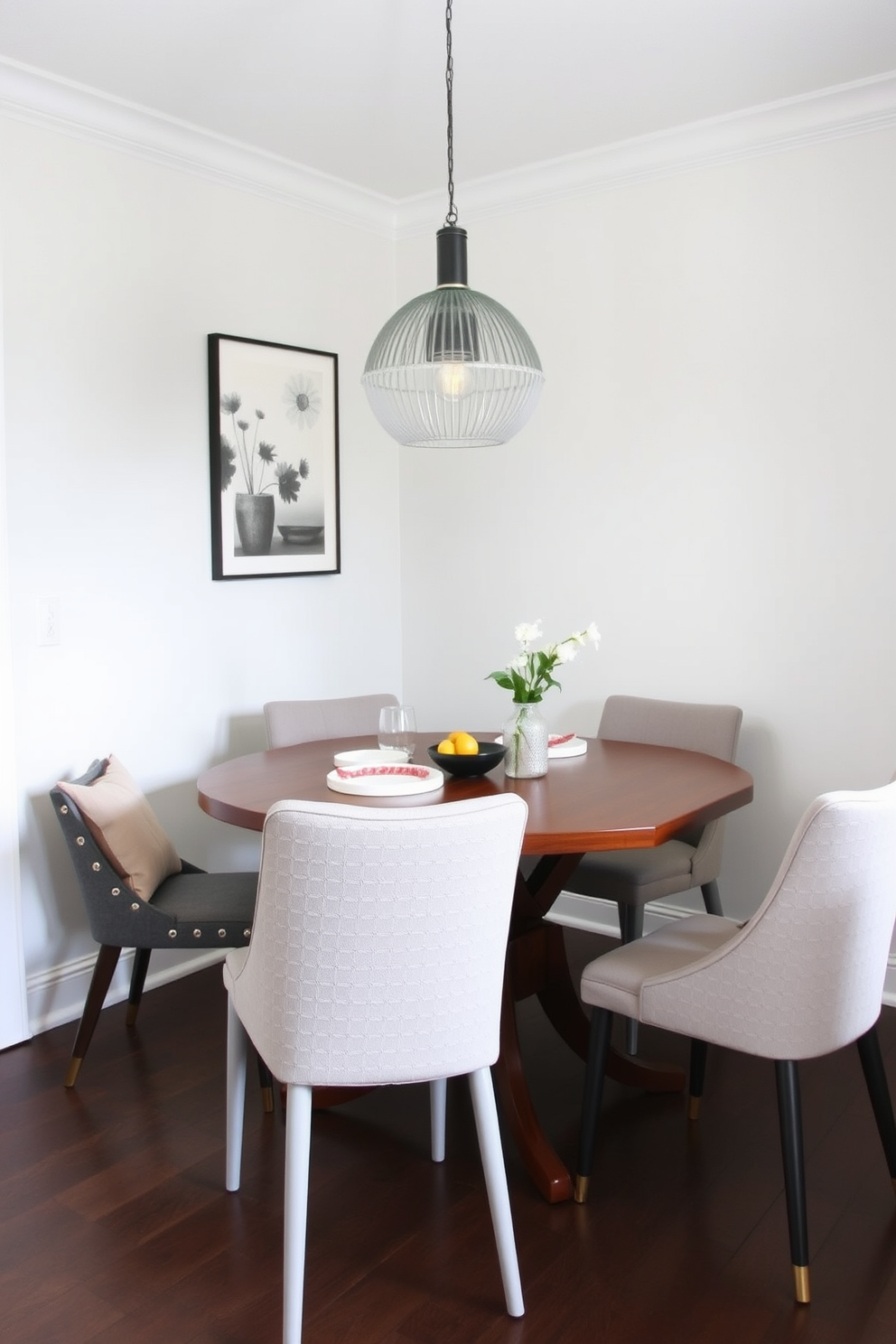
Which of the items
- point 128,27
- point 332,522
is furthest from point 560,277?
point 128,27

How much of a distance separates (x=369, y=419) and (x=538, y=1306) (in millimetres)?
3081

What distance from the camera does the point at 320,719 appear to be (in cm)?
345

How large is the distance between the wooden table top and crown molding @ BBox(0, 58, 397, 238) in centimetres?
184

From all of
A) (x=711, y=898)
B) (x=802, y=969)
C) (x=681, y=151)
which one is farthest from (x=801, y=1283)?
Result: (x=681, y=151)

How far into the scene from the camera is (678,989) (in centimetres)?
208

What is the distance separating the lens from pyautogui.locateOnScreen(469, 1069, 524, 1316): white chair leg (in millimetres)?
1882

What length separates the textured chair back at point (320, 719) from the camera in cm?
336

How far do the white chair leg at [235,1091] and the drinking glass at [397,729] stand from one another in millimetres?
738

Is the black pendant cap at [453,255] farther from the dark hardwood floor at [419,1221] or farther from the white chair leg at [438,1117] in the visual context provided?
the dark hardwood floor at [419,1221]

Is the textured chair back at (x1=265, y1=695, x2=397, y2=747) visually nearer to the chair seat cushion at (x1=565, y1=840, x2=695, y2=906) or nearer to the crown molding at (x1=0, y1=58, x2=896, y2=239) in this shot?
the chair seat cushion at (x1=565, y1=840, x2=695, y2=906)

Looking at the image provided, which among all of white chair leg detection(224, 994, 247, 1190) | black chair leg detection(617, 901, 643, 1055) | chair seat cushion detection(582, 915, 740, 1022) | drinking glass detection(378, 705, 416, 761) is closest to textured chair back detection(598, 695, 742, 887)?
black chair leg detection(617, 901, 643, 1055)

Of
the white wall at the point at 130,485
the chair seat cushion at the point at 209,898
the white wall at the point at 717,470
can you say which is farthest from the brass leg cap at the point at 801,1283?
the white wall at the point at 130,485

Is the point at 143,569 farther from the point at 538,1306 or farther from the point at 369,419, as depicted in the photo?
the point at 538,1306

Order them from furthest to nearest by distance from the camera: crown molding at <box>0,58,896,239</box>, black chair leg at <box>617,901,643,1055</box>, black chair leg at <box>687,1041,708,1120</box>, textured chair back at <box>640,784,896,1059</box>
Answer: crown molding at <box>0,58,896,239</box> → black chair leg at <box>617,901,643,1055</box> → black chair leg at <box>687,1041,708,1120</box> → textured chair back at <box>640,784,896,1059</box>
